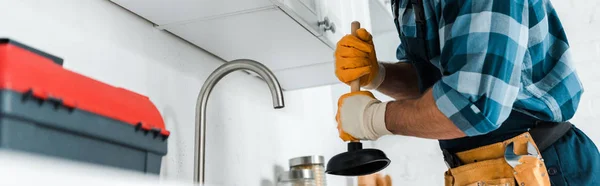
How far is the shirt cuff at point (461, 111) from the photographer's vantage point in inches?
42.3

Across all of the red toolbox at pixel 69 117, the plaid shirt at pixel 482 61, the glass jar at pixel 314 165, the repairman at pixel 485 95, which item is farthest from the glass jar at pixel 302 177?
the red toolbox at pixel 69 117

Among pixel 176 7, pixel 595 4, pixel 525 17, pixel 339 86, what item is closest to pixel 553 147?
pixel 525 17

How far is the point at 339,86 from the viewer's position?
8.55 ft

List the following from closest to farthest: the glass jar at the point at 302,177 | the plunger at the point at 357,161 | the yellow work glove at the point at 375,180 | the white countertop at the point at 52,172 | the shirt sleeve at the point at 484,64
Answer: the white countertop at the point at 52,172 → the shirt sleeve at the point at 484,64 → the plunger at the point at 357,161 → the glass jar at the point at 302,177 → the yellow work glove at the point at 375,180

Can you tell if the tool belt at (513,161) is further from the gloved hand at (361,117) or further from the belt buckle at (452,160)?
the gloved hand at (361,117)

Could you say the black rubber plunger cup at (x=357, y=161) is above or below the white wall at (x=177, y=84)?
below

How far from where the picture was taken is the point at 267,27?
143 cm

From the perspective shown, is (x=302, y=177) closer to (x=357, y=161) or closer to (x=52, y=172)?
(x=357, y=161)

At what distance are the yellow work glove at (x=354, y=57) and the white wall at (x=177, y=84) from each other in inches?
16.2

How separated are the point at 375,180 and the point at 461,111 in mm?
1501

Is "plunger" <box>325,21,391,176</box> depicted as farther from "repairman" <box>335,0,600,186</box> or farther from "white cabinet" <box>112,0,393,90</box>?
"white cabinet" <box>112,0,393,90</box>

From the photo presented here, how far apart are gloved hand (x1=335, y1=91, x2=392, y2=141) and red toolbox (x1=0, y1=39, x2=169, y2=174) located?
54 cm

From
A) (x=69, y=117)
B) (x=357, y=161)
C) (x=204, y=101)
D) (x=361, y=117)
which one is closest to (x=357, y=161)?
(x=357, y=161)

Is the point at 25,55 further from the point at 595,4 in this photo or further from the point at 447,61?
→ the point at 595,4
